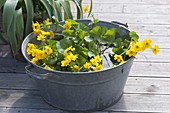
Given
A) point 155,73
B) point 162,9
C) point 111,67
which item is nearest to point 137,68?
point 155,73

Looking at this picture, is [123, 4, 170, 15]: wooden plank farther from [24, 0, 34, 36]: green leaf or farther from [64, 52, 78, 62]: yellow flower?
[64, 52, 78, 62]: yellow flower

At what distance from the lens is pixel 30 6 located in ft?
6.09

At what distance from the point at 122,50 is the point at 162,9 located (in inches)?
45.9

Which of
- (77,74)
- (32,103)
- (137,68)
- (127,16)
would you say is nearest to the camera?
(77,74)

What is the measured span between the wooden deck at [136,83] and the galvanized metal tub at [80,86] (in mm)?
68

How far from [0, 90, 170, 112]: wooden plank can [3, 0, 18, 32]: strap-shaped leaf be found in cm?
34

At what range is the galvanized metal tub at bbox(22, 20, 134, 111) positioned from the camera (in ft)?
5.00

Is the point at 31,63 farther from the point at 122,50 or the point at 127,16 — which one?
the point at 127,16

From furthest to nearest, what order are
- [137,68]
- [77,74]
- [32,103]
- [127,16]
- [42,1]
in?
[127,16]
[137,68]
[42,1]
[32,103]
[77,74]

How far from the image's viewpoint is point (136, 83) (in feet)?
6.27

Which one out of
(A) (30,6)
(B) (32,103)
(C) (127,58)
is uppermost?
(A) (30,6)

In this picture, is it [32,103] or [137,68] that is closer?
[32,103]

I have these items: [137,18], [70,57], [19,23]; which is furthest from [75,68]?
[137,18]

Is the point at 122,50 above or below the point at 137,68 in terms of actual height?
above
